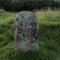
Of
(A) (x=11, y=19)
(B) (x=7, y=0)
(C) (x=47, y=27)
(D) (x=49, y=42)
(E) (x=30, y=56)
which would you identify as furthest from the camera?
(B) (x=7, y=0)

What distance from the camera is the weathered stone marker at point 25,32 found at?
10703 millimetres

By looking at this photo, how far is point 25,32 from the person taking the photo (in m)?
10.7

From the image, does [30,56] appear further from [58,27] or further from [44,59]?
[58,27]

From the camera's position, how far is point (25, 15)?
1080 cm

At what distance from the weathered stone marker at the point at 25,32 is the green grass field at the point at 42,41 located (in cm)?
30

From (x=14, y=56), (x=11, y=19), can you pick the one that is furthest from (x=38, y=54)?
(x=11, y=19)

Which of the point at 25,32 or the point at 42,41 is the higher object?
the point at 25,32

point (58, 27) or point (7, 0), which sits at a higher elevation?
point (7, 0)

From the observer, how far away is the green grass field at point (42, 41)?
1068 centimetres

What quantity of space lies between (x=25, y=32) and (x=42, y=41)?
186 centimetres

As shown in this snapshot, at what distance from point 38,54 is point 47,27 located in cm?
307

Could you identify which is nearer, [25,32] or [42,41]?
[25,32]

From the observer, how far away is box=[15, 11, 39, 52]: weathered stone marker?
10.7m

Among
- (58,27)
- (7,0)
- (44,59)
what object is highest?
(7,0)
